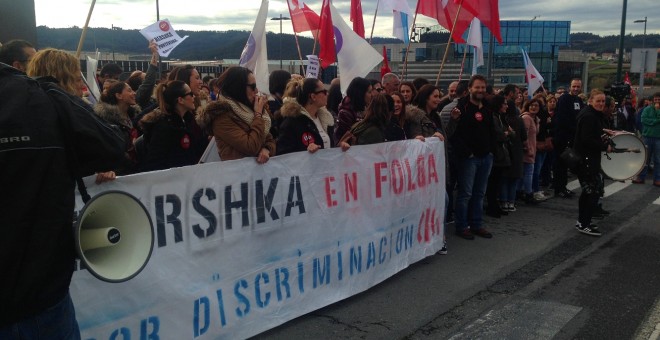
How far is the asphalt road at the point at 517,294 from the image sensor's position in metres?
4.19

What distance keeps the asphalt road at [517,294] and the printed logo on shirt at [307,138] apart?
133 cm

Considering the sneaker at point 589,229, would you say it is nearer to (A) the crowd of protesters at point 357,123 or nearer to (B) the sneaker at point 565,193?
(A) the crowd of protesters at point 357,123

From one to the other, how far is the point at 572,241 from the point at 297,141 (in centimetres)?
375

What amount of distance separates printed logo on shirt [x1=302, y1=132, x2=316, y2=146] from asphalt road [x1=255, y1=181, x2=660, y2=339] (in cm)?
133

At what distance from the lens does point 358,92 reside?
608 cm

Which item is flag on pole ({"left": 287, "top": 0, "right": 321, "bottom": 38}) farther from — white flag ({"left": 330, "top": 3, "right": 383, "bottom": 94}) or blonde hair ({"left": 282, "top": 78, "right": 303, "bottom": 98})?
blonde hair ({"left": 282, "top": 78, "right": 303, "bottom": 98})

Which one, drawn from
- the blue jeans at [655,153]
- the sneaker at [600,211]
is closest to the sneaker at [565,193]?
the sneaker at [600,211]

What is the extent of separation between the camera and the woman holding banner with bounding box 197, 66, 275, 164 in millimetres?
4078

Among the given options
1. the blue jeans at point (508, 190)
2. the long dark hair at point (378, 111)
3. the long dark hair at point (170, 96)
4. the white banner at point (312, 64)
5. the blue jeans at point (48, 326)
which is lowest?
the blue jeans at point (508, 190)

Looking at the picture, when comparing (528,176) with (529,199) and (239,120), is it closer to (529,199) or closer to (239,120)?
(529,199)

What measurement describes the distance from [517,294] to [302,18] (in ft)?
18.1

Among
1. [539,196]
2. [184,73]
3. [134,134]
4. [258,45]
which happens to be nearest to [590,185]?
[539,196]

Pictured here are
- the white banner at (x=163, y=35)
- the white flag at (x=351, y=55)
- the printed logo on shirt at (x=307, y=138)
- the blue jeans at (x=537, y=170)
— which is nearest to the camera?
the printed logo on shirt at (x=307, y=138)

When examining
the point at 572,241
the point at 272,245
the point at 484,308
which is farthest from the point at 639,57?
the point at 272,245
